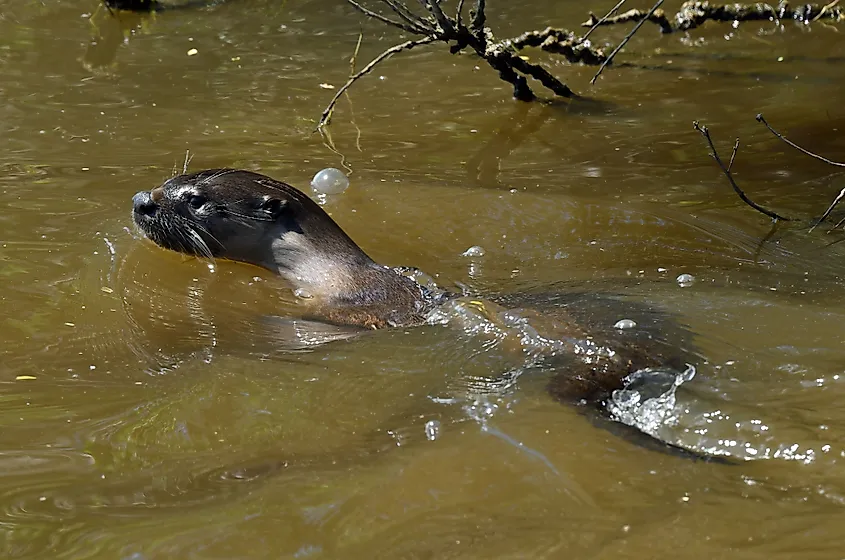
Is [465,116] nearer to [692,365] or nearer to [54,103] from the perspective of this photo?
[54,103]

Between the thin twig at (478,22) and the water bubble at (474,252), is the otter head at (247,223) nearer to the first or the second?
the water bubble at (474,252)

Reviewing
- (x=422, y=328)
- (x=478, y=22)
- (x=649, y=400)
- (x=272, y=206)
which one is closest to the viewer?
(x=649, y=400)

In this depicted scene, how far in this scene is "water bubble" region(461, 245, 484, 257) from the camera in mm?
4148

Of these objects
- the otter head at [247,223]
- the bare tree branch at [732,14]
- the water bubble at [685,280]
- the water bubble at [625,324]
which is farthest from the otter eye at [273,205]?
the bare tree branch at [732,14]

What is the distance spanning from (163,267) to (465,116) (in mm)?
2422

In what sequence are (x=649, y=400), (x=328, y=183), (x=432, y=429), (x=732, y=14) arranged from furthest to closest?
(x=732, y=14) → (x=328, y=183) → (x=649, y=400) → (x=432, y=429)

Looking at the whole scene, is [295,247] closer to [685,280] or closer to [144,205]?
[144,205]

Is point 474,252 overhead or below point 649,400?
below

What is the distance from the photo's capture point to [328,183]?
15.6ft

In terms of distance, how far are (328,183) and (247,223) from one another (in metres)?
0.87

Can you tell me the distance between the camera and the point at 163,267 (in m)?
4.15

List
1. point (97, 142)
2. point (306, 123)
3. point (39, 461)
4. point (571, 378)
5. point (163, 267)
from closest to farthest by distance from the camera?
point (39, 461)
point (571, 378)
point (163, 267)
point (97, 142)
point (306, 123)

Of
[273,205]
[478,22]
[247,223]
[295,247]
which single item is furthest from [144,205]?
[478,22]

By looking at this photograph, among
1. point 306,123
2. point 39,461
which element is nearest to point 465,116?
point 306,123
